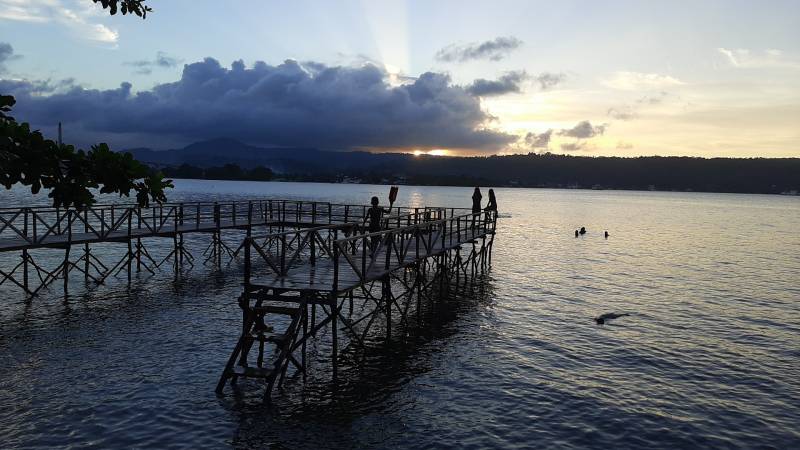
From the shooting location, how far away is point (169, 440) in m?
11.3

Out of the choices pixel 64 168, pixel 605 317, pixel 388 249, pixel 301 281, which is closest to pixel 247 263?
pixel 301 281

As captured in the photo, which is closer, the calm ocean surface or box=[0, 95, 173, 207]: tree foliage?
box=[0, 95, 173, 207]: tree foliage

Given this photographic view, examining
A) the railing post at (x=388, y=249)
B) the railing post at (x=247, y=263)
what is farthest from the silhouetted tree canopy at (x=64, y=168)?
the railing post at (x=388, y=249)

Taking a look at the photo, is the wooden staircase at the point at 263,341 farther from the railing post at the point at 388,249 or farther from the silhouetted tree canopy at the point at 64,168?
the silhouetted tree canopy at the point at 64,168

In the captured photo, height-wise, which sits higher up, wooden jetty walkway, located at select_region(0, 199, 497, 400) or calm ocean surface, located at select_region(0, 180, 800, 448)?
wooden jetty walkway, located at select_region(0, 199, 497, 400)

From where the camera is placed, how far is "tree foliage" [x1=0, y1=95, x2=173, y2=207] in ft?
15.5

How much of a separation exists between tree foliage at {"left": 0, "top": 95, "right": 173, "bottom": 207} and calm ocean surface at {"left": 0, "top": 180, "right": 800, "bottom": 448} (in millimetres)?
7829

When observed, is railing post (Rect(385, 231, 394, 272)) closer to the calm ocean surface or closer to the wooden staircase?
the calm ocean surface

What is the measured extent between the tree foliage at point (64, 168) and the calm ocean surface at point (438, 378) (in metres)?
7.83

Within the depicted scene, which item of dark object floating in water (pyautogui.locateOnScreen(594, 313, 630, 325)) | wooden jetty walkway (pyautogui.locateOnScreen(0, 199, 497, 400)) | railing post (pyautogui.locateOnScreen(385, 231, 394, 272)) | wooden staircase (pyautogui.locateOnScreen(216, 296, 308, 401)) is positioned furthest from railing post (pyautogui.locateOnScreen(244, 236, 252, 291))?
dark object floating in water (pyautogui.locateOnScreen(594, 313, 630, 325))

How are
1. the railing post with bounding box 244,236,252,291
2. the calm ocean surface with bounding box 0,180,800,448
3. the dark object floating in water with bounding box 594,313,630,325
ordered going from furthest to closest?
1. the dark object floating in water with bounding box 594,313,630,325
2. the railing post with bounding box 244,236,252,291
3. the calm ocean surface with bounding box 0,180,800,448

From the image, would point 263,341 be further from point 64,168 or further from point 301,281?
point 64,168

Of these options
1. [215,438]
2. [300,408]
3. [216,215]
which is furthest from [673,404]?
[216,215]

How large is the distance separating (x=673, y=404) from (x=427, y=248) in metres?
11.1
